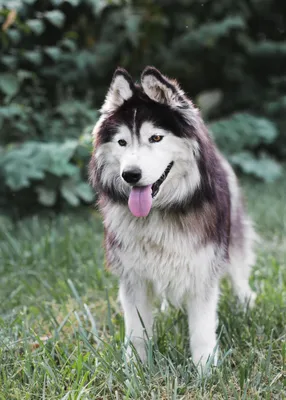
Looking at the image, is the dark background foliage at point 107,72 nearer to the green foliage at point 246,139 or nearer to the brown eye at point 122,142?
the green foliage at point 246,139

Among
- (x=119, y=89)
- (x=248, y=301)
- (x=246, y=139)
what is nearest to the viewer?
(x=119, y=89)

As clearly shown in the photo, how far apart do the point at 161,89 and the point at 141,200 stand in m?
0.50

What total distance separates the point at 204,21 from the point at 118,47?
1.80m

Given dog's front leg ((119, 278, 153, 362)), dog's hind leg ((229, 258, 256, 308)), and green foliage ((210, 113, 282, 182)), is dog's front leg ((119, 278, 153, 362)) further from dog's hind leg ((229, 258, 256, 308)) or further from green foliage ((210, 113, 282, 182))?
green foliage ((210, 113, 282, 182))

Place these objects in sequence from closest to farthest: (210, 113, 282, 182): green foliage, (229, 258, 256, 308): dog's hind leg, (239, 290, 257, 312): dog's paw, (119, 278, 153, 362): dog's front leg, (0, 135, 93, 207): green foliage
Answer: (119, 278, 153, 362): dog's front leg, (239, 290, 257, 312): dog's paw, (229, 258, 256, 308): dog's hind leg, (0, 135, 93, 207): green foliage, (210, 113, 282, 182): green foliage

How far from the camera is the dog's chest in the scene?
102 inches

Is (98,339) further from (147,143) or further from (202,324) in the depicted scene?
(147,143)

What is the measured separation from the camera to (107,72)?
6.65 metres

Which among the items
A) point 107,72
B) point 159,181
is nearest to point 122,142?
point 159,181

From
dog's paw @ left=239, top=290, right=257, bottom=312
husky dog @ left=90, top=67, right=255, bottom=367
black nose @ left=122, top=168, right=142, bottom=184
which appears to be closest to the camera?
black nose @ left=122, top=168, right=142, bottom=184

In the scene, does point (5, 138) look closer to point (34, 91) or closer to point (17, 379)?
point (34, 91)

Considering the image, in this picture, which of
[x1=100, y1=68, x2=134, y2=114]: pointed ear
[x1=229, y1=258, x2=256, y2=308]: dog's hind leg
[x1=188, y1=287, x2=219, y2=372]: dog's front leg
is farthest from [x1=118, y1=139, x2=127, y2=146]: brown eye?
[x1=229, y1=258, x2=256, y2=308]: dog's hind leg

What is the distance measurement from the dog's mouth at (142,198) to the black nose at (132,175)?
0.32 feet

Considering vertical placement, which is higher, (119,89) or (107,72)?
(107,72)
